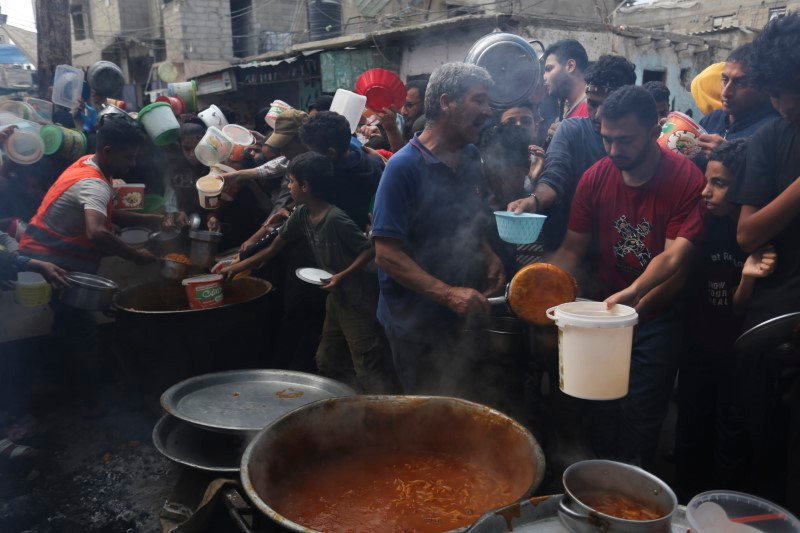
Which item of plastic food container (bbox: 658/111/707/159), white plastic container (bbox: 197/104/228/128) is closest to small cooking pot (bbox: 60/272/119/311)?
white plastic container (bbox: 197/104/228/128)

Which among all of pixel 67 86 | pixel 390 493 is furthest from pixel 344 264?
pixel 67 86

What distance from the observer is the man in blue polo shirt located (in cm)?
281

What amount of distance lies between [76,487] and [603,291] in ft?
12.3

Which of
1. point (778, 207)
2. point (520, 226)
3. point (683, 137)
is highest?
point (683, 137)

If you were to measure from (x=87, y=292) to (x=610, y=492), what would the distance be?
158 inches

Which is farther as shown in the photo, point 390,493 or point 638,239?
point 638,239

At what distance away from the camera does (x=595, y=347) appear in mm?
2105

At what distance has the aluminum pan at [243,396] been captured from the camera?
2615 mm

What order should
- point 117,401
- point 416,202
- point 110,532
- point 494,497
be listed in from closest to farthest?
point 494,497 → point 416,202 → point 110,532 → point 117,401

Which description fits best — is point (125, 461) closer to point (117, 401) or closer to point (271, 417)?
point (117, 401)

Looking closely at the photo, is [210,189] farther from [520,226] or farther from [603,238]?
[603,238]

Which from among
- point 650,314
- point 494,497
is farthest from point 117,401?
point 650,314

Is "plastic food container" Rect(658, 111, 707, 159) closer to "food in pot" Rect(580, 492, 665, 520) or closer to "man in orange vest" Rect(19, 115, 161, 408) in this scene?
"food in pot" Rect(580, 492, 665, 520)

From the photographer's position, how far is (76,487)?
12.6 feet
